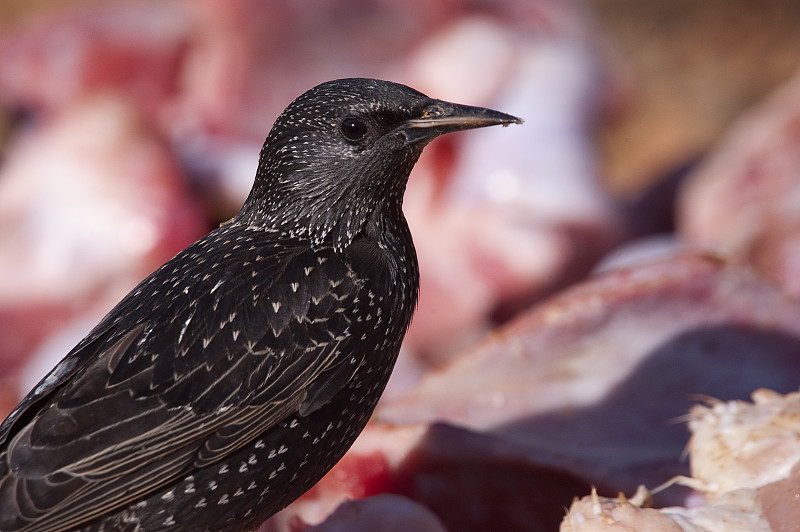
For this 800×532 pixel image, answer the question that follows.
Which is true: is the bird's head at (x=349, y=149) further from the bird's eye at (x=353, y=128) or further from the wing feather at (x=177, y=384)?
the wing feather at (x=177, y=384)

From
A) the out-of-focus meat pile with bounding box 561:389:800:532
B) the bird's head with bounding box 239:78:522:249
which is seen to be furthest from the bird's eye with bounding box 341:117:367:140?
the out-of-focus meat pile with bounding box 561:389:800:532

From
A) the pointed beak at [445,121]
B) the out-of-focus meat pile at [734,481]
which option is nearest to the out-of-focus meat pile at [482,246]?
the out-of-focus meat pile at [734,481]

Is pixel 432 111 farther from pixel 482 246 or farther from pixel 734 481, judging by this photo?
pixel 482 246

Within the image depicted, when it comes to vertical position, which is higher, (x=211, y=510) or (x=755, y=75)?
(x=755, y=75)

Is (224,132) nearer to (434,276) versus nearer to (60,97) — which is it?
(60,97)

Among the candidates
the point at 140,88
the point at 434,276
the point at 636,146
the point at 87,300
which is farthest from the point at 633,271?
the point at 636,146

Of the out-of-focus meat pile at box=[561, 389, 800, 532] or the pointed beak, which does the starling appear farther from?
the out-of-focus meat pile at box=[561, 389, 800, 532]
